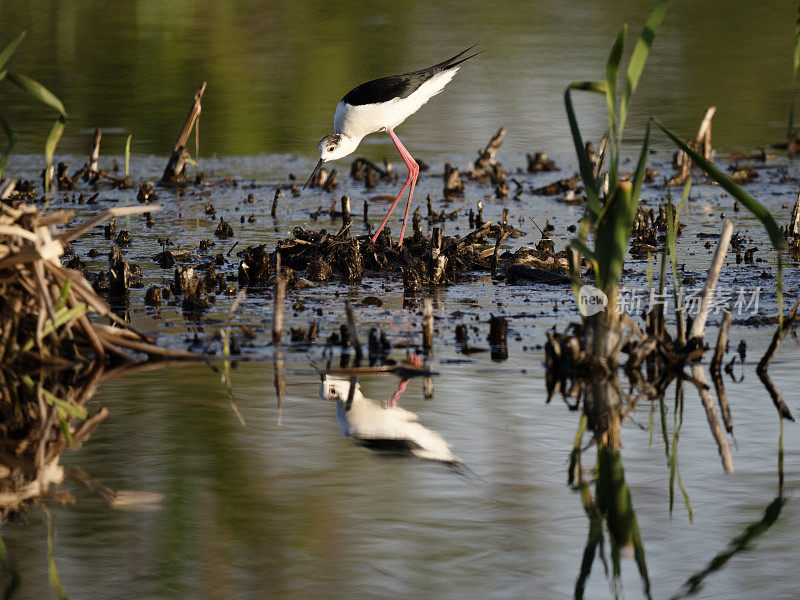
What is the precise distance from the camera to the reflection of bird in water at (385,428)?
15.4 ft

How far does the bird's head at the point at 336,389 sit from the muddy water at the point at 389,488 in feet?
0.20

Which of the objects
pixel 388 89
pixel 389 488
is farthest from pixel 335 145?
pixel 389 488

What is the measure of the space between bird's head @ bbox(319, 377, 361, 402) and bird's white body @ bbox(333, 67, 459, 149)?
3.84m

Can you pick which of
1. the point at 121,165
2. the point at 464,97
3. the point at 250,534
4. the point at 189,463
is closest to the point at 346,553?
the point at 250,534

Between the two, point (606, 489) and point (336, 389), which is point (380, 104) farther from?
point (606, 489)

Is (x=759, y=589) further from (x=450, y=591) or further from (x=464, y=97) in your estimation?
(x=464, y=97)

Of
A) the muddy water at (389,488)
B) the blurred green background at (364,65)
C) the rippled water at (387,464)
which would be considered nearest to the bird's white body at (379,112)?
the rippled water at (387,464)

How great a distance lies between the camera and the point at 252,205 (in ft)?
35.7

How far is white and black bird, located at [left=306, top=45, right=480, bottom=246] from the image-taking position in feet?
29.0

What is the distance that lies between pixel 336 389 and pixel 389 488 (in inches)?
44.2

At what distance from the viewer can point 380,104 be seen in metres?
8.91

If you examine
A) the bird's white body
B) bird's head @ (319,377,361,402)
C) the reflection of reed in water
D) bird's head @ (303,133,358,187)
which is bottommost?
the reflection of reed in water

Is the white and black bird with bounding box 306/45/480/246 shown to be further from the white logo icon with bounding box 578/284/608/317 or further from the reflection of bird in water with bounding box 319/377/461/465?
the reflection of bird in water with bounding box 319/377/461/465

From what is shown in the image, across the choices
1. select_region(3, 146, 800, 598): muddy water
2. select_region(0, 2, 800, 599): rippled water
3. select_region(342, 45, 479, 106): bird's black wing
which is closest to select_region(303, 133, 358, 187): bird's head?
select_region(342, 45, 479, 106): bird's black wing
